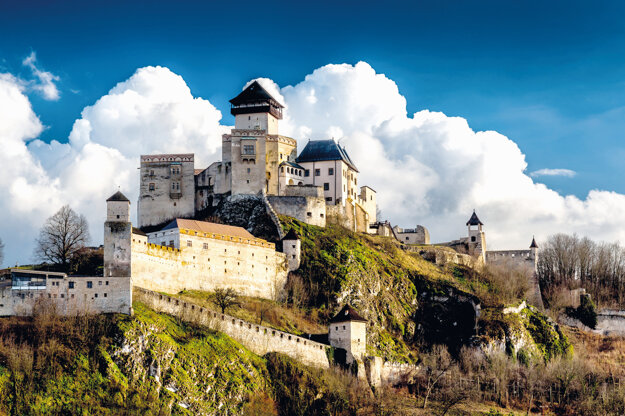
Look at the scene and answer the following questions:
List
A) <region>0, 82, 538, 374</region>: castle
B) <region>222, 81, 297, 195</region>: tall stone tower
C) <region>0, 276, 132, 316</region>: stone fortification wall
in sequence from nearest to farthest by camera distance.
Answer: <region>0, 276, 132, 316</region>: stone fortification wall, <region>0, 82, 538, 374</region>: castle, <region>222, 81, 297, 195</region>: tall stone tower

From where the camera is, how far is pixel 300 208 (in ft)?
327

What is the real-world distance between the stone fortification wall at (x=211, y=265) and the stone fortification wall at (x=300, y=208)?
9.33 meters

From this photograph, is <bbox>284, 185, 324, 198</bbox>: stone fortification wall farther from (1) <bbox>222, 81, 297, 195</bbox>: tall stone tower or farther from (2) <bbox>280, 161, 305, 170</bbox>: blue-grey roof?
(2) <bbox>280, 161, 305, 170</bbox>: blue-grey roof

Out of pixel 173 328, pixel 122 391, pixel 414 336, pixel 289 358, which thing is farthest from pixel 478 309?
pixel 122 391

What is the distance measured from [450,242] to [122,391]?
6828 cm

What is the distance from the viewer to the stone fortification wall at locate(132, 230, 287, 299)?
76.8 m

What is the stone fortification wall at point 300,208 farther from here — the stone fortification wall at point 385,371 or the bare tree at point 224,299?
the stone fortification wall at point 385,371

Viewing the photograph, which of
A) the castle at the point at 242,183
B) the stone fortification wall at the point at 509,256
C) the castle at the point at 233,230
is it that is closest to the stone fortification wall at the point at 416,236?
the castle at the point at 233,230

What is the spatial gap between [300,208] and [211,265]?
Result: 18.8m

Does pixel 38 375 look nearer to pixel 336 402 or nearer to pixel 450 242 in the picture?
pixel 336 402

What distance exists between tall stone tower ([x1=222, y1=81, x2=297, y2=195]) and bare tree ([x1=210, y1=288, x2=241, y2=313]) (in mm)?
19524

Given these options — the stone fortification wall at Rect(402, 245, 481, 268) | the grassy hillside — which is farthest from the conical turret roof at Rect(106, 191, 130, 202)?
the stone fortification wall at Rect(402, 245, 481, 268)

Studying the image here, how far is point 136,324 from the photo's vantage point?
68.1 meters

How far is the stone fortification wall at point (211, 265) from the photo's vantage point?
76750 mm
